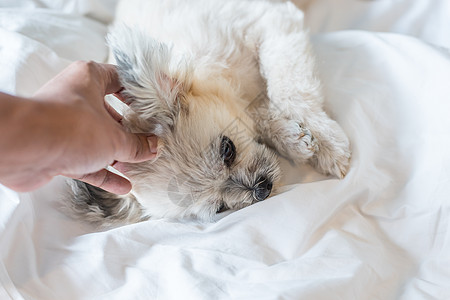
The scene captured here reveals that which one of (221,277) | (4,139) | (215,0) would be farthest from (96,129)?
(215,0)

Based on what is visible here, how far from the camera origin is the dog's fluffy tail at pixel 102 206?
1.61m

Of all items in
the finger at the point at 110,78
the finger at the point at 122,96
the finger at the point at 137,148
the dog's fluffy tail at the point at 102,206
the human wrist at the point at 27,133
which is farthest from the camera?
the dog's fluffy tail at the point at 102,206

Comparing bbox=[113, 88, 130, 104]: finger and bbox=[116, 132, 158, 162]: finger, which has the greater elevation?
bbox=[113, 88, 130, 104]: finger

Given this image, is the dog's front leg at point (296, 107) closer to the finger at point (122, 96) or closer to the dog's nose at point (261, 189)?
the dog's nose at point (261, 189)

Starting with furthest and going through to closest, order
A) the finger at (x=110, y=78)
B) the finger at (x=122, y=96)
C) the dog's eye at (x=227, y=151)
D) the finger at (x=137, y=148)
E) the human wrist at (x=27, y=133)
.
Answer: the dog's eye at (x=227, y=151) < the finger at (x=122, y=96) < the finger at (x=110, y=78) < the finger at (x=137, y=148) < the human wrist at (x=27, y=133)

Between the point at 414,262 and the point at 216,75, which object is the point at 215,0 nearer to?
the point at 216,75

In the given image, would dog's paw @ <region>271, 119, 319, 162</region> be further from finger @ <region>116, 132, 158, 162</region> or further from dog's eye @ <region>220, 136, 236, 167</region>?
finger @ <region>116, 132, 158, 162</region>

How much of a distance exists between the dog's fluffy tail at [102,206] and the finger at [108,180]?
222 millimetres

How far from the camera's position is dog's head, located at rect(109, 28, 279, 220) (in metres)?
1.36

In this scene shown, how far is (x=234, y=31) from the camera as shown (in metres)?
1.86

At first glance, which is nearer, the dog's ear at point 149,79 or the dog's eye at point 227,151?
the dog's ear at point 149,79

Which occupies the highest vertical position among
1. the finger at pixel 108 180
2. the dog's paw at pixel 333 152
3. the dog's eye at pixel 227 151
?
the dog's paw at pixel 333 152

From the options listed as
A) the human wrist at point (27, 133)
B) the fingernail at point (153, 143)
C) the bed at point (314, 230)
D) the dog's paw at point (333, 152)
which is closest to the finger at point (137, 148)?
the fingernail at point (153, 143)

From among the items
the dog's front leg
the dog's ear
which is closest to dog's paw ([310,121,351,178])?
the dog's front leg
